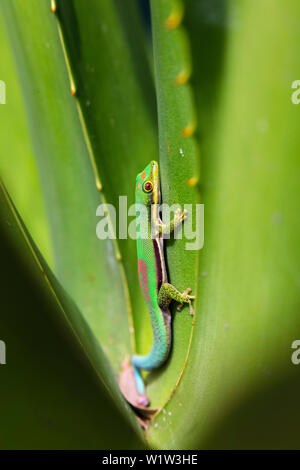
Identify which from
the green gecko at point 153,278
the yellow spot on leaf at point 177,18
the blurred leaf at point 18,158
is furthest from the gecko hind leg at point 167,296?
the yellow spot on leaf at point 177,18

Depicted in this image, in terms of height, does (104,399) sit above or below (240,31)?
below

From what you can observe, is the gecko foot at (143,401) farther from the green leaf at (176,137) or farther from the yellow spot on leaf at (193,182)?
the yellow spot on leaf at (193,182)

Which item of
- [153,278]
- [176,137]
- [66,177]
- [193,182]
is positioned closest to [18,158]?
[66,177]

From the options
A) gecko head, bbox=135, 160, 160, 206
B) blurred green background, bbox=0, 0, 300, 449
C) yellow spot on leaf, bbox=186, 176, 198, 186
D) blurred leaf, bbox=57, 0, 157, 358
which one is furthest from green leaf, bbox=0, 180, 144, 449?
gecko head, bbox=135, 160, 160, 206

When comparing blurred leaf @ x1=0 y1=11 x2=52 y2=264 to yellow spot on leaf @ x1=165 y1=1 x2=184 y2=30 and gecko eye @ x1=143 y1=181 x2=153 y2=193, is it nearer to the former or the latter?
gecko eye @ x1=143 y1=181 x2=153 y2=193

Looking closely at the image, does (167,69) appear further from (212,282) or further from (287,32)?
(212,282)

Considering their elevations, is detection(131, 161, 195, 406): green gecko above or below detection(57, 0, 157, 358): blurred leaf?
below

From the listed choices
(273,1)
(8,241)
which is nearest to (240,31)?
(273,1)
